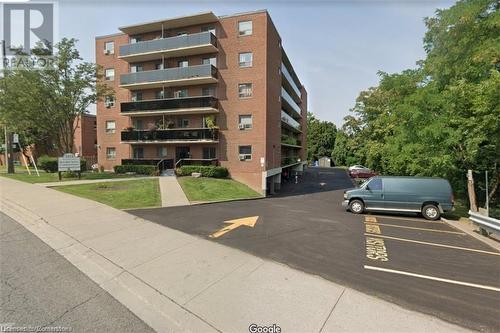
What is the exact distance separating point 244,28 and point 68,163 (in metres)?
17.6

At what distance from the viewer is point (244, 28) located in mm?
24891

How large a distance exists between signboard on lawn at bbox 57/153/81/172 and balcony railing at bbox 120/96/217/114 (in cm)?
809

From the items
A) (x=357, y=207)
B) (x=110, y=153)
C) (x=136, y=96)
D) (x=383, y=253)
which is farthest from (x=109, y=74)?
(x=383, y=253)

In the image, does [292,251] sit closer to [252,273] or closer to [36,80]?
[252,273]

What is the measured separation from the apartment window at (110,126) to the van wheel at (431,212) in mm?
28550

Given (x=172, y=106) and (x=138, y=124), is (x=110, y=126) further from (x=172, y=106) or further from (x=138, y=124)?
(x=172, y=106)

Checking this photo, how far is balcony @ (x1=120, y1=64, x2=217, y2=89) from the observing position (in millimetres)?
24953

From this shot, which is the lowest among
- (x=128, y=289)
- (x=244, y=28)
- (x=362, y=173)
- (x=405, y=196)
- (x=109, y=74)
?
(x=128, y=289)

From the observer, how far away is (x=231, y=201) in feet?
55.0

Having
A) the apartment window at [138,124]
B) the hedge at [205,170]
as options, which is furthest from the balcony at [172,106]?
the hedge at [205,170]

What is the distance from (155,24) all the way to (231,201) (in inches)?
784

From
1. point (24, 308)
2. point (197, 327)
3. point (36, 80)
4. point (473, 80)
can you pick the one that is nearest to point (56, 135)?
point (36, 80)

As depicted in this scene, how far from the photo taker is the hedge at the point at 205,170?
24.2 m

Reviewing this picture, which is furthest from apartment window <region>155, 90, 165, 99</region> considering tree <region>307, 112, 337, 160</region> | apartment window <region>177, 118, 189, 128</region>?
tree <region>307, 112, 337, 160</region>
